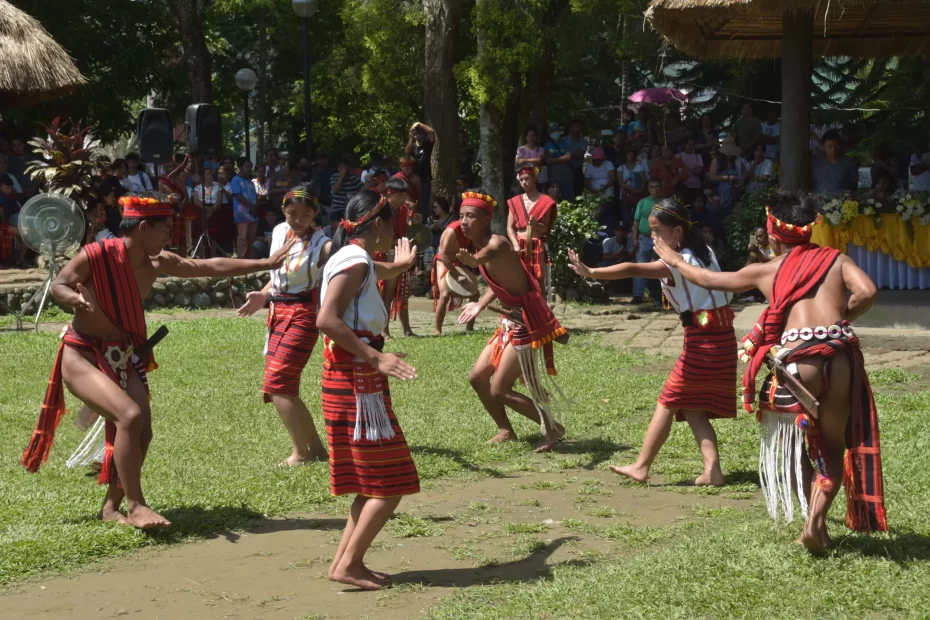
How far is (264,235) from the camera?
794 inches

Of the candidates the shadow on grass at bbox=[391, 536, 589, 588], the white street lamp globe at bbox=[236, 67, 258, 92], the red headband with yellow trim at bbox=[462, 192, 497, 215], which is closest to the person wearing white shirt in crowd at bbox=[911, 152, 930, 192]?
the red headband with yellow trim at bbox=[462, 192, 497, 215]

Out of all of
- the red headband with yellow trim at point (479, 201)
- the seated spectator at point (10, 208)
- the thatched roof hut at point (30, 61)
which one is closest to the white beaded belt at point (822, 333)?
the red headband with yellow trim at point (479, 201)

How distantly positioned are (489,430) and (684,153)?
933cm

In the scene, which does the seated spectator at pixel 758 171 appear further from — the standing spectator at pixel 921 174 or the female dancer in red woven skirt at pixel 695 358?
the female dancer in red woven skirt at pixel 695 358

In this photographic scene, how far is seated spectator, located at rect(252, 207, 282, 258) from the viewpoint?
18.8 meters

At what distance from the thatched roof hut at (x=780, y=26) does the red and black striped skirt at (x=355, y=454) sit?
841cm

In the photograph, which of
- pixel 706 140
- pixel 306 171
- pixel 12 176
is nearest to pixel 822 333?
pixel 706 140

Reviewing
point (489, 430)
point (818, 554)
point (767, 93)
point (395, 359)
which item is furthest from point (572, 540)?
point (767, 93)

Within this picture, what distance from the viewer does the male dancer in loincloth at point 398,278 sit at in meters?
12.6

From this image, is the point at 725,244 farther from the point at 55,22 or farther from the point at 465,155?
the point at 55,22

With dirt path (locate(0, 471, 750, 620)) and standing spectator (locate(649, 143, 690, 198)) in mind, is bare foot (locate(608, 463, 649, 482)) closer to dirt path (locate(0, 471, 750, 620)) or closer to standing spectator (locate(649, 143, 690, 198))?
dirt path (locate(0, 471, 750, 620))

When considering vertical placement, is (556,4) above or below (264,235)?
above

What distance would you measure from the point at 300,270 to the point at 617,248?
9872 mm

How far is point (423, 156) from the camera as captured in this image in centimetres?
1891
